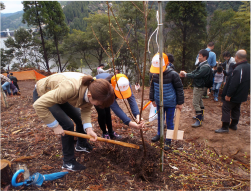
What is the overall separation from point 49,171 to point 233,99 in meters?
3.61

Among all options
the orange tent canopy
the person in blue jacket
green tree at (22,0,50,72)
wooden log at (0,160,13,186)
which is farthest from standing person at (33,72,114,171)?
green tree at (22,0,50,72)

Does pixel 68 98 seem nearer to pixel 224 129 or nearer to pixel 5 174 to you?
pixel 5 174

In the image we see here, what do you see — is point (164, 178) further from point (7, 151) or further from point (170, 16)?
point (170, 16)

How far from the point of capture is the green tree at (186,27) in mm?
13562

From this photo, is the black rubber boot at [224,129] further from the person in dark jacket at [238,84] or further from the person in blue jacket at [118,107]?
the person in blue jacket at [118,107]

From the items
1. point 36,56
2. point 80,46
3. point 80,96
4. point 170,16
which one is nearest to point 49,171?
Result: point 80,96

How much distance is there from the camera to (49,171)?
7.34 ft

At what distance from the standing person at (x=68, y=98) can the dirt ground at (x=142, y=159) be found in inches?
13.3

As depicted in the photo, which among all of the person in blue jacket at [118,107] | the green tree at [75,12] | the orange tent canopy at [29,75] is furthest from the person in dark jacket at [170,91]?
the green tree at [75,12]

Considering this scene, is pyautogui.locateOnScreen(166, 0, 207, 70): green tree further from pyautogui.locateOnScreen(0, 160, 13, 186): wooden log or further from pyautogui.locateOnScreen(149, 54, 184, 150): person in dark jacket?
pyautogui.locateOnScreen(0, 160, 13, 186): wooden log

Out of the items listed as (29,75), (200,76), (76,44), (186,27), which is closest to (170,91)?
(200,76)

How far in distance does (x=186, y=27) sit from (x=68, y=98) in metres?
15.5

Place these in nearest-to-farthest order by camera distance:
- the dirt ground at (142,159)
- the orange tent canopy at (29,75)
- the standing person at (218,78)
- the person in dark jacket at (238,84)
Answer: the dirt ground at (142,159) → the person in dark jacket at (238,84) → the standing person at (218,78) → the orange tent canopy at (29,75)

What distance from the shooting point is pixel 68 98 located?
189cm
